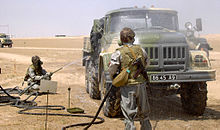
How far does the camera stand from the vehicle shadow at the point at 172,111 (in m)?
7.41

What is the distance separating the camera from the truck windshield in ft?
26.7

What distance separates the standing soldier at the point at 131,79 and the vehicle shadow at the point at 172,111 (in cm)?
241

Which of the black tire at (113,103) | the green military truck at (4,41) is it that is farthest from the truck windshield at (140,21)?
the green military truck at (4,41)

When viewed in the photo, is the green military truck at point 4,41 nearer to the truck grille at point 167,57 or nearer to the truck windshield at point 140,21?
the truck windshield at point 140,21

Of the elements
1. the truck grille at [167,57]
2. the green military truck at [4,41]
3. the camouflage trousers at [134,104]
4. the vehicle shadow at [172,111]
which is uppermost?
the green military truck at [4,41]

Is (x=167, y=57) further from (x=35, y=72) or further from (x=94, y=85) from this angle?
(x=35, y=72)

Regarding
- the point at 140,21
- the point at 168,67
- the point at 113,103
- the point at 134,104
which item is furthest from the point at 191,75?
the point at 134,104

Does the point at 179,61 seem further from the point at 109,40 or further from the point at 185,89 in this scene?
the point at 109,40

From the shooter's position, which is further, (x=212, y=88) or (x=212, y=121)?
(x=212, y=88)

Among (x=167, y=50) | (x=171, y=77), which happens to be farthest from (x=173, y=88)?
(x=167, y=50)

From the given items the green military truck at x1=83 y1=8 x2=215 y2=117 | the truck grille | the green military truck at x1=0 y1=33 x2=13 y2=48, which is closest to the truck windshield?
the green military truck at x1=83 y1=8 x2=215 y2=117

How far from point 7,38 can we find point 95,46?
3970 centimetres

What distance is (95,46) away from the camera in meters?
9.84

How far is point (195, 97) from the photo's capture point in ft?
24.2
